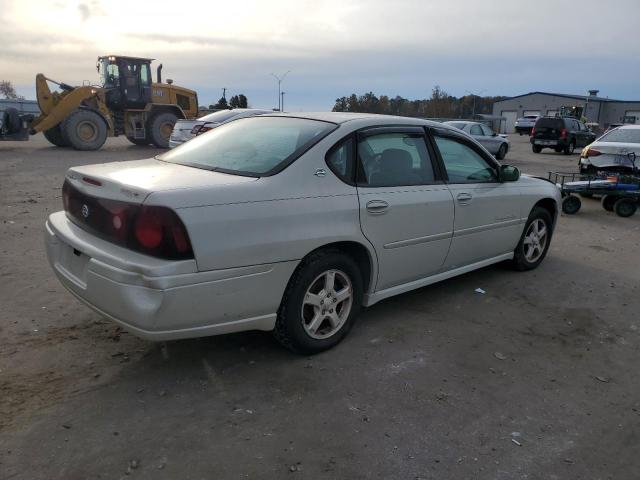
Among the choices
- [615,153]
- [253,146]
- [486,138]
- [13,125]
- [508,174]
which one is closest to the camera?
[253,146]

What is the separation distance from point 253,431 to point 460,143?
10.1 ft

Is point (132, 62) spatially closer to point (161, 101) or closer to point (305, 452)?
point (161, 101)

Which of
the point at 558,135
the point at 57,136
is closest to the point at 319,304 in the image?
the point at 57,136

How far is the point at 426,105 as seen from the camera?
247ft

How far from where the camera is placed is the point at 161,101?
21.2 meters

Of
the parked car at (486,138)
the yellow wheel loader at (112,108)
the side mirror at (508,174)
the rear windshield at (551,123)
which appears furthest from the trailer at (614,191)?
the rear windshield at (551,123)

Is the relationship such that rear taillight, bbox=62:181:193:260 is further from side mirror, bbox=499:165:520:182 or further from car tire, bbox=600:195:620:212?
car tire, bbox=600:195:620:212

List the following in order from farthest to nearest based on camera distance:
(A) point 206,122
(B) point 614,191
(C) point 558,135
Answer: (C) point 558,135, (A) point 206,122, (B) point 614,191

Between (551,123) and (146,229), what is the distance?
82.8 feet

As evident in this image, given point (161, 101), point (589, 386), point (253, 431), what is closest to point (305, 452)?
point (253, 431)

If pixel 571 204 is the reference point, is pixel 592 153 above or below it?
above

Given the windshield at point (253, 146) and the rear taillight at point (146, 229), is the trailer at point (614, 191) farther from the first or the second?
the rear taillight at point (146, 229)

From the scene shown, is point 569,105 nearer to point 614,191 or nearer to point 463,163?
point 614,191

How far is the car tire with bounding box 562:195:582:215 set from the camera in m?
9.34
